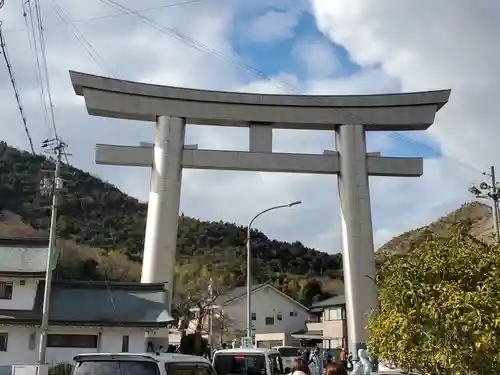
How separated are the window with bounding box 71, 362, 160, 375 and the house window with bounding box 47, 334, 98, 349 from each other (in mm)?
22594

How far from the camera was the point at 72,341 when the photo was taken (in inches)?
1155

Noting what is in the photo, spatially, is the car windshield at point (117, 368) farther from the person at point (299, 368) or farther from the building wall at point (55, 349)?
the building wall at point (55, 349)

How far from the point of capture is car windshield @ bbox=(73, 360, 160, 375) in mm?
7648

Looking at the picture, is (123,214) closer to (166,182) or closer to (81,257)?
(81,257)

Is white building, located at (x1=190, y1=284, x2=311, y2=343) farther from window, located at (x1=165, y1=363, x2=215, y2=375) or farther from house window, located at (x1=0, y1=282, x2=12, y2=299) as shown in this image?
window, located at (x1=165, y1=363, x2=215, y2=375)

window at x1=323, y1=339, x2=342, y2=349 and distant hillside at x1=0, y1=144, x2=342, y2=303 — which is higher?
distant hillside at x1=0, y1=144, x2=342, y2=303

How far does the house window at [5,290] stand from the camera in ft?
98.7

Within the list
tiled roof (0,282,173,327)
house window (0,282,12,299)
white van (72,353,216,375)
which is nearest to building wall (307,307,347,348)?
tiled roof (0,282,173,327)

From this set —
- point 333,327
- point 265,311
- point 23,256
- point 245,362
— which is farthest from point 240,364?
point 265,311

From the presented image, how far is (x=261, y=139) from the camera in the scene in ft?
87.5

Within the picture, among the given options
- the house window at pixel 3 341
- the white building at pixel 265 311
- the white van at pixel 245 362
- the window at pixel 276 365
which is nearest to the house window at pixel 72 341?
the house window at pixel 3 341

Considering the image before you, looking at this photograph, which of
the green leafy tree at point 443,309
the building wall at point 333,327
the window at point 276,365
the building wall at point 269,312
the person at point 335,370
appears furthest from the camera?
the building wall at point 269,312

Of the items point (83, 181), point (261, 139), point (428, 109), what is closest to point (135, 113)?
point (261, 139)

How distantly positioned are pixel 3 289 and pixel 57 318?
3373mm
